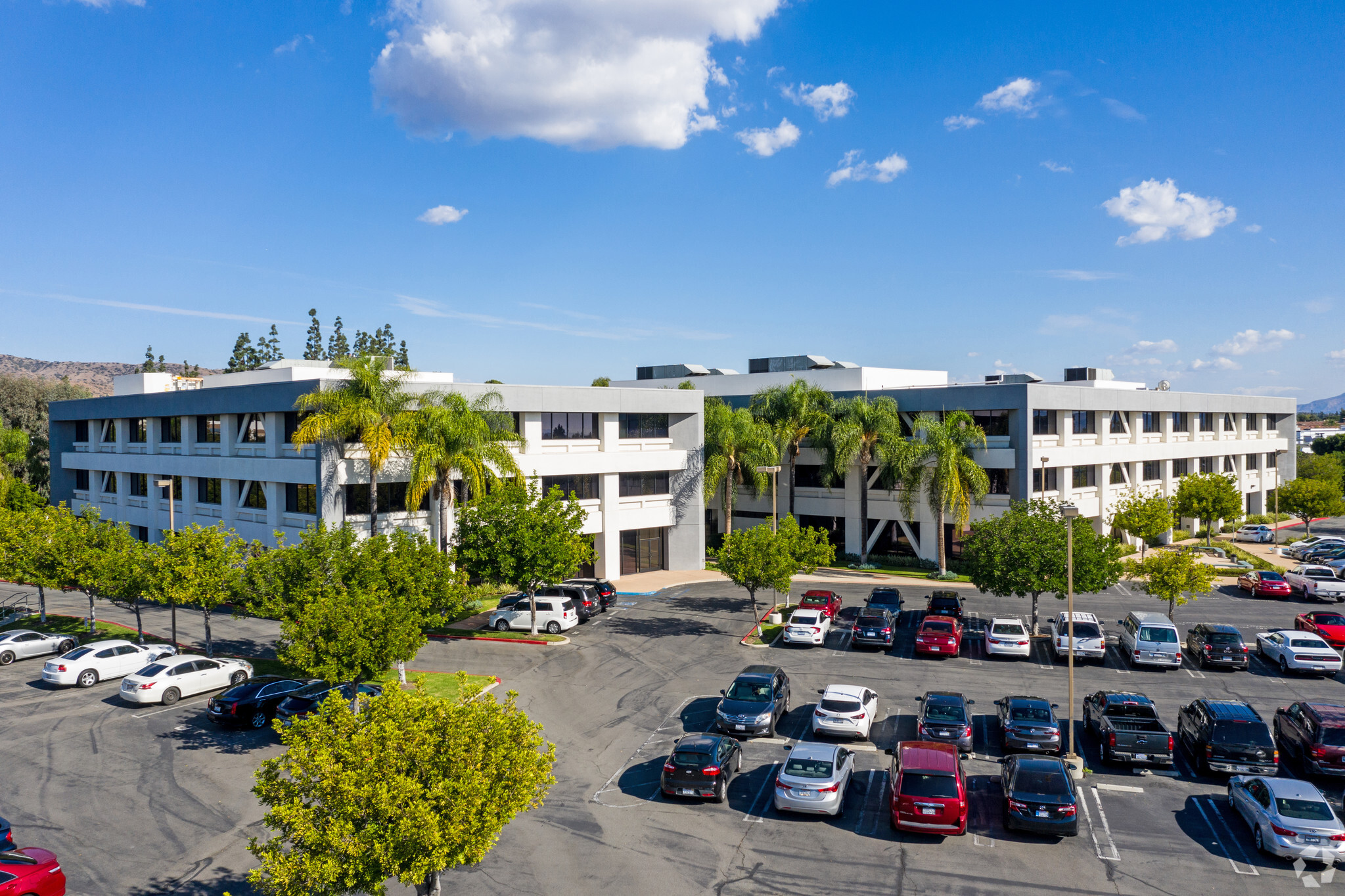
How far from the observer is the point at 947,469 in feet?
161

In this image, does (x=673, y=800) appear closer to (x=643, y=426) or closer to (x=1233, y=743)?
(x=1233, y=743)

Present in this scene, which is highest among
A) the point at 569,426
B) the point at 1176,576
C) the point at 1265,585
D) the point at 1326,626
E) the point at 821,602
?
the point at 569,426

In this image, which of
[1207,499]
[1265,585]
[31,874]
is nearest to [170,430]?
[31,874]

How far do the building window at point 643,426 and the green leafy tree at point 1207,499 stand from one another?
36.8 metres

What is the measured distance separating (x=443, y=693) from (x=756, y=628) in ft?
52.2

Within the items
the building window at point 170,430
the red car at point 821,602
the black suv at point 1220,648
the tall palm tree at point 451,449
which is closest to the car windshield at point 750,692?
the red car at point 821,602

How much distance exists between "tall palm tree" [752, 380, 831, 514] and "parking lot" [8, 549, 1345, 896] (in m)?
22.3

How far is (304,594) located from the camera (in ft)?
92.2

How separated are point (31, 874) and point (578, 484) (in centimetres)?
3616

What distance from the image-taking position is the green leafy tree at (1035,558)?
35438 mm

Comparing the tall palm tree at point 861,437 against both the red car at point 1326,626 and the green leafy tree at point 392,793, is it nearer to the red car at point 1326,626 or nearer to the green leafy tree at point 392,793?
the red car at point 1326,626

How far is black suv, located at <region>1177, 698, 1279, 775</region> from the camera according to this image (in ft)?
73.3

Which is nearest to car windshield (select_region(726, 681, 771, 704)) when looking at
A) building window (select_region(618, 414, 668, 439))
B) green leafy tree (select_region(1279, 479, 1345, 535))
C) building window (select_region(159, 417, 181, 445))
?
building window (select_region(618, 414, 668, 439))

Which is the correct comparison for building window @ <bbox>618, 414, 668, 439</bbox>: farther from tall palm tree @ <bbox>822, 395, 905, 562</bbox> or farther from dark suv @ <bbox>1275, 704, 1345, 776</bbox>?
dark suv @ <bbox>1275, 704, 1345, 776</bbox>
